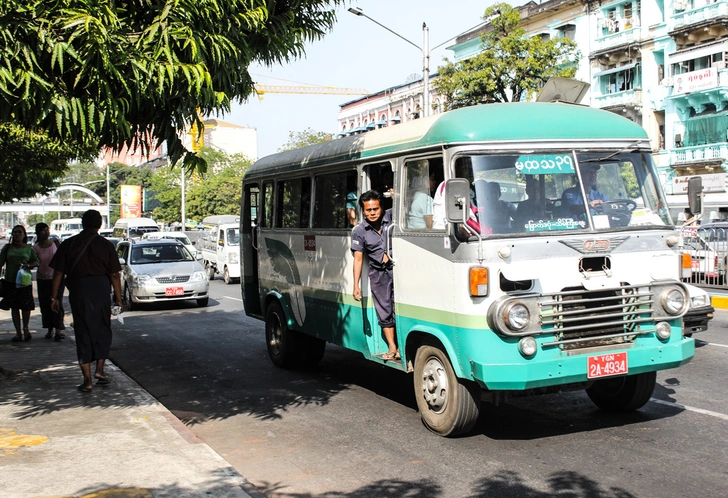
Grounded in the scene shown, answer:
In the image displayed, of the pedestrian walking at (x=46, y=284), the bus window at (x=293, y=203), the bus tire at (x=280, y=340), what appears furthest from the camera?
the pedestrian walking at (x=46, y=284)

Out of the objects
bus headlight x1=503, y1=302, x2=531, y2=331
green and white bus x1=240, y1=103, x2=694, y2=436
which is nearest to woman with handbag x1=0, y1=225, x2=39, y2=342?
green and white bus x1=240, y1=103, x2=694, y2=436

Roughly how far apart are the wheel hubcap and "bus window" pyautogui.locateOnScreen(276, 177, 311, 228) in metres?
3.23

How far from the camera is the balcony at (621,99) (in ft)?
142

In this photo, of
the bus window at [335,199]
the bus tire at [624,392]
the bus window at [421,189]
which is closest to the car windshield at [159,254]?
the bus window at [335,199]

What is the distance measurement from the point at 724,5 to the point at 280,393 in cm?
3635

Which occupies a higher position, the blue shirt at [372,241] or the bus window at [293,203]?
the bus window at [293,203]

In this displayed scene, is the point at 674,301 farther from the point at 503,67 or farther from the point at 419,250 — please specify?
the point at 503,67

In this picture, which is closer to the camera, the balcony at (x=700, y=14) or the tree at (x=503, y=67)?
the tree at (x=503, y=67)

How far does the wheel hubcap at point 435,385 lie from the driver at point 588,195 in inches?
67.2

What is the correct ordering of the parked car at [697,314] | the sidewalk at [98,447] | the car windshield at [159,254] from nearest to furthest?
1. the sidewalk at [98,447]
2. the parked car at [697,314]
3. the car windshield at [159,254]

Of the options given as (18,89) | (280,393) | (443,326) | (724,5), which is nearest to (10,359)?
(280,393)

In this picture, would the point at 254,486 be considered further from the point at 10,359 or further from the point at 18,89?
the point at 10,359

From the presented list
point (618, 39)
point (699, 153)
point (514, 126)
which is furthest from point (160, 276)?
point (618, 39)

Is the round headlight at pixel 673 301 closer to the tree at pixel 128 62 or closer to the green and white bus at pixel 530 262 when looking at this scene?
the green and white bus at pixel 530 262
